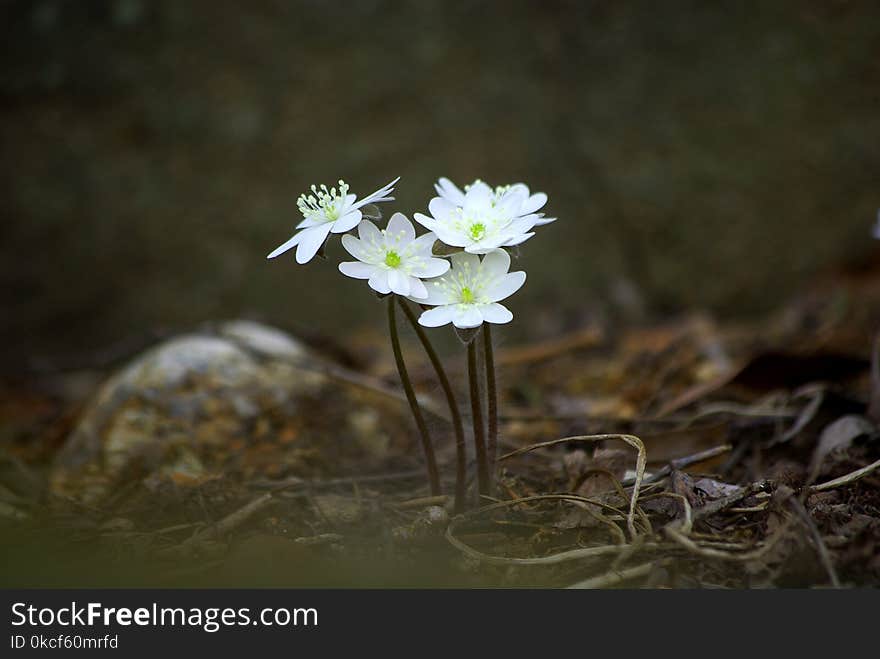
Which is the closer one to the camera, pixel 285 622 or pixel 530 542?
pixel 285 622

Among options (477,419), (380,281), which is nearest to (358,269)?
(380,281)

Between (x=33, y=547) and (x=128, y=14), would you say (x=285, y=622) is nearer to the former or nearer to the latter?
(x=33, y=547)

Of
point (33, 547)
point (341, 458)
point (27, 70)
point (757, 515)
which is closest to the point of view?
point (757, 515)

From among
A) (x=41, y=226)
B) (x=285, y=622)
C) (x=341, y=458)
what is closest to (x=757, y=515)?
(x=285, y=622)

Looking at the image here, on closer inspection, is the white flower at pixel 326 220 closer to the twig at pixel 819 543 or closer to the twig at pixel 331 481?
the twig at pixel 331 481

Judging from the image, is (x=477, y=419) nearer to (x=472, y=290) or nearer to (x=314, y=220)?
(x=472, y=290)

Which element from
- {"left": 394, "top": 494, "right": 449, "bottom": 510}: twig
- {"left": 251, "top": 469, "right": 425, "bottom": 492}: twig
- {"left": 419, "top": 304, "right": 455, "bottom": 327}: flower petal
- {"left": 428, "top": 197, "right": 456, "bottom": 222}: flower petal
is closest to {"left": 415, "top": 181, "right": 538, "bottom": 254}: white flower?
{"left": 428, "top": 197, "right": 456, "bottom": 222}: flower petal

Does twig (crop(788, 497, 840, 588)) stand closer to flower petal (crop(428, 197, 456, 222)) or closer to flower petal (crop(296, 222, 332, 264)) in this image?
flower petal (crop(428, 197, 456, 222))
